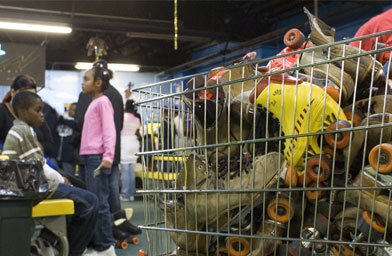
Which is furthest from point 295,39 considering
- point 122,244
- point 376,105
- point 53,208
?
point 122,244

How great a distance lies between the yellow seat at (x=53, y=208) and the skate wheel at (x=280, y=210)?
6.18 ft

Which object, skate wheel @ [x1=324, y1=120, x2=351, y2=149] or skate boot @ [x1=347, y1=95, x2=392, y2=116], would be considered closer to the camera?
skate wheel @ [x1=324, y1=120, x2=351, y2=149]

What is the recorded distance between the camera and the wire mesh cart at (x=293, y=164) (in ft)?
3.69

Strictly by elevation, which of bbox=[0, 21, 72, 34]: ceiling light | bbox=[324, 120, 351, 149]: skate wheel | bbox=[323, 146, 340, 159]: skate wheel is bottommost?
bbox=[323, 146, 340, 159]: skate wheel

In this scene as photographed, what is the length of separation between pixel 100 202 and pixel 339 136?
2498mm

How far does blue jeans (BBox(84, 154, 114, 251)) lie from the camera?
3.26 m

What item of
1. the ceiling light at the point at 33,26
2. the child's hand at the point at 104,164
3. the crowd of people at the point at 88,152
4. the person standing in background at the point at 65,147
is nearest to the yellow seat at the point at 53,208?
the crowd of people at the point at 88,152

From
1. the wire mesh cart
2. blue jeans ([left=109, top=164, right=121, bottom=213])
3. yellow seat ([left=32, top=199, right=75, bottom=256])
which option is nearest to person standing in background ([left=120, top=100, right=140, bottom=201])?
blue jeans ([left=109, top=164, right=121, bottom=213])

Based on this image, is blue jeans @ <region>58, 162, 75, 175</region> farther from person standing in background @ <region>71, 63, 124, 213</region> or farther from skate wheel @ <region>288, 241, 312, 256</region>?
skate wheel @ <region>288, 241, 312, 256</region>

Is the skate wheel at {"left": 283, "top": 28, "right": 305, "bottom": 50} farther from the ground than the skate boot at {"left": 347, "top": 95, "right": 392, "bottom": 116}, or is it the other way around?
the skate wheel at {"left": 283, "top": 28, "right": 305, "bottom": 50}

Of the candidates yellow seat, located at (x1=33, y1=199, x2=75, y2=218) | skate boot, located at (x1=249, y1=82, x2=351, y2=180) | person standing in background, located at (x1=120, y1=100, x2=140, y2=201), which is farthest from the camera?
person standing in background, located at (x1=120, y1=100, x2=140, y2=201)

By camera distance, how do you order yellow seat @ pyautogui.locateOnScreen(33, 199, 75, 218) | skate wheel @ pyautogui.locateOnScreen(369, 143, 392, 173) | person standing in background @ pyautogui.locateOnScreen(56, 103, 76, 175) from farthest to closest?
person standing in background @ pyautogui.locateOnScreen(56, 103, 76, 175)
yellow seat @ pyautogui.locateOnScreen(33, 199, 75, 218)
skate wheel @ pyautogui.locateOnScreen(369, 143, 392, 173)

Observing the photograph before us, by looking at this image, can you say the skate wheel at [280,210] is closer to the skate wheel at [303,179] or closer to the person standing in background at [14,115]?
the skate wheel at [303,179]

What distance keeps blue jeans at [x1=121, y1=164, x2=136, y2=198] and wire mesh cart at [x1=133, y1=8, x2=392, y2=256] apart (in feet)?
16.3
